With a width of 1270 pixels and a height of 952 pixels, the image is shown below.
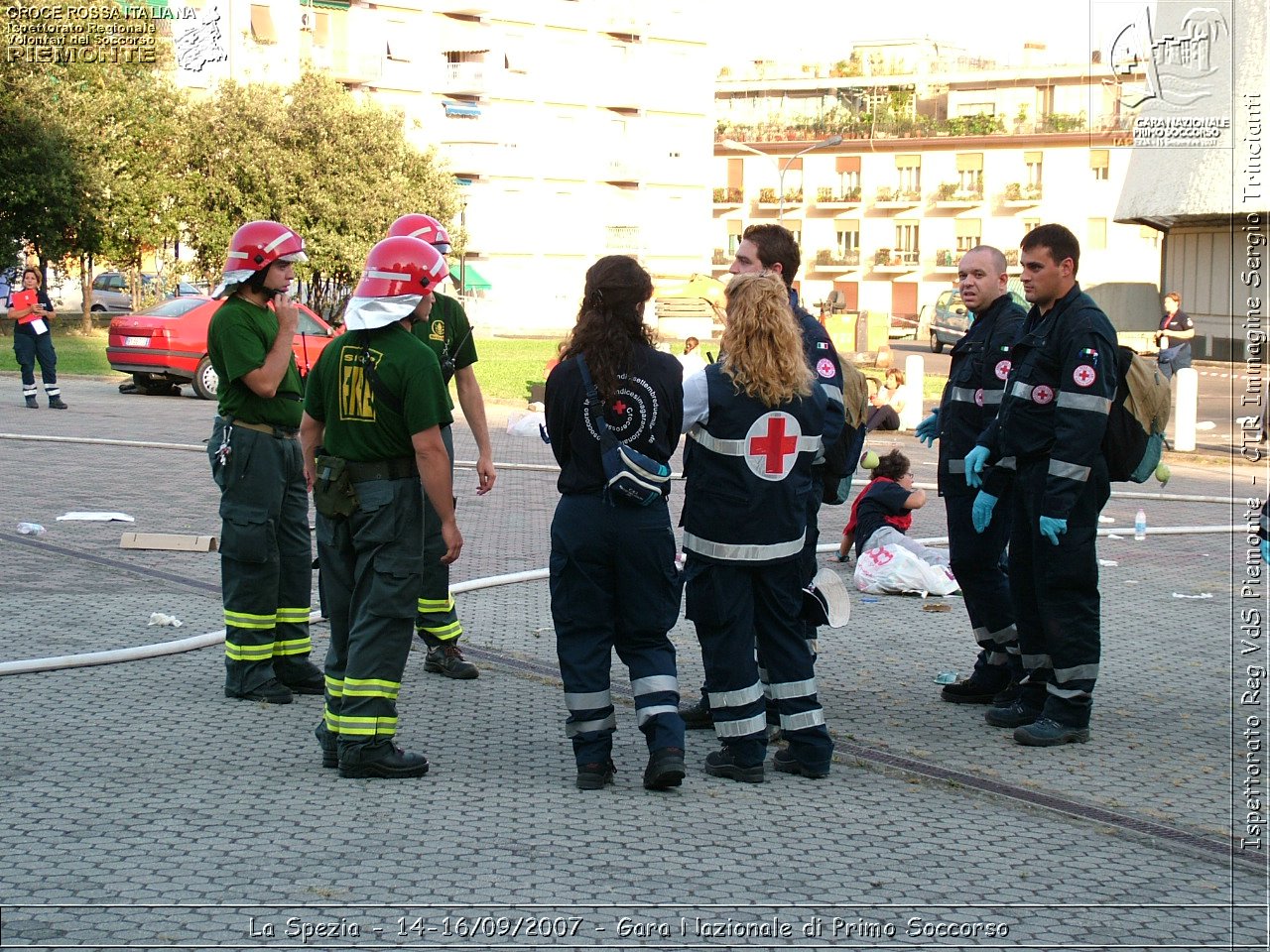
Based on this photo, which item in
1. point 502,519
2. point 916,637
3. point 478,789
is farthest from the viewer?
point 502,519

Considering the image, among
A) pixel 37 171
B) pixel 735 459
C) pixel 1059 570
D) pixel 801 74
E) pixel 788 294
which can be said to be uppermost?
pixel 801 74

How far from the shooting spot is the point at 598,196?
2899 inches

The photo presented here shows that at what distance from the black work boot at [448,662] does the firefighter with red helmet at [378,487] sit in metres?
1.52

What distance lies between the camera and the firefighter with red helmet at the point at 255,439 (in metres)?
6.72

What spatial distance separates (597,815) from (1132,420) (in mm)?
2926

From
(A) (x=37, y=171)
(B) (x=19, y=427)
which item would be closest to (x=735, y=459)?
(B) (x=19, y=427)

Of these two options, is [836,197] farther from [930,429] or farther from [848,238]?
[930,429]

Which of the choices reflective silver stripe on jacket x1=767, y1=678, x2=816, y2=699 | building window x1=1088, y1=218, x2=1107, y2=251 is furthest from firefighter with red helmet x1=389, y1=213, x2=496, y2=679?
building window x1=1088, y1=218, x2=1107, y2=251

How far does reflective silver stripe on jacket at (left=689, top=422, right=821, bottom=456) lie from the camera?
5.71 m

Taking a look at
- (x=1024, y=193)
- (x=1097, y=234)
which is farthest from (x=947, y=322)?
(x=1097, y=234)

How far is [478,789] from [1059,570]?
2.63 m

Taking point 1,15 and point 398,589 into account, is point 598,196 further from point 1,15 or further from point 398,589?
point 398,589

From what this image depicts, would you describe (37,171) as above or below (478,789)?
above

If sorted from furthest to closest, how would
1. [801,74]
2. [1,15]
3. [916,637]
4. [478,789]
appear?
[801,74] → [1,15] → [916,637] → [478,789]
